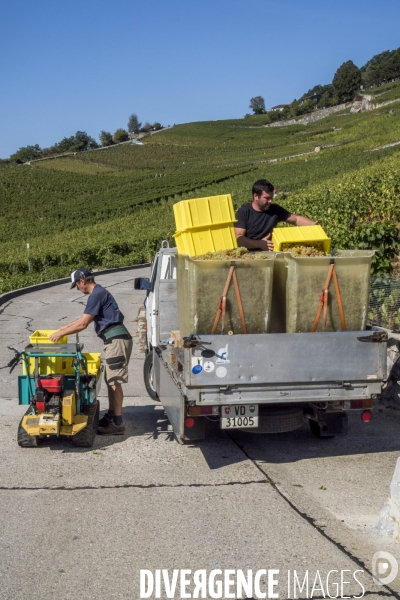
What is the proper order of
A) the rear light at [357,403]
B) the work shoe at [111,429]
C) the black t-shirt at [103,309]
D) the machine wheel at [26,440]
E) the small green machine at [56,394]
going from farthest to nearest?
the work shoe at [111,429]
the black t-shirt at [103,309]
the machine wheel at [26,440]
the small green machine at [56,394]
the rear light at [357,403]

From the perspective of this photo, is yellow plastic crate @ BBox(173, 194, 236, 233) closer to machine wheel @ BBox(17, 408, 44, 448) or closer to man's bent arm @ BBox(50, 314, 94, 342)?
man's bent arm @ BBox(50, 314, 94, 342)

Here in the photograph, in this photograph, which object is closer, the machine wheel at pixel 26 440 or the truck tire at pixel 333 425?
the truck tire at pixel 333 425

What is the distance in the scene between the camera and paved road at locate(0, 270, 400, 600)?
468 cm

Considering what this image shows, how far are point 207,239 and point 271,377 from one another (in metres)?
1.70

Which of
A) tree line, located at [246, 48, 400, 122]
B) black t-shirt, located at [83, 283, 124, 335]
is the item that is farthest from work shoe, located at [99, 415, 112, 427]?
tree line, located at [246, 48, 400, 122]

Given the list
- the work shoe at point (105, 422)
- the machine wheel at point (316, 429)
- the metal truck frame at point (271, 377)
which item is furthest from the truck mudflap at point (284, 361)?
the work shoe at point (105, 422)

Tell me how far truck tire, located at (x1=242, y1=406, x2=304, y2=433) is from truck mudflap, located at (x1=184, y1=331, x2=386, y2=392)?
42 cm

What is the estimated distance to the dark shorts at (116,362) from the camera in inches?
310

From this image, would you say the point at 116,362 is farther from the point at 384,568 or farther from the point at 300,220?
the point at 384,568

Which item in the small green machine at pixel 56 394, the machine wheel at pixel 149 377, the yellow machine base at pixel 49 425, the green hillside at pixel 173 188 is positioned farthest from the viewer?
the green hillside at pixel 173 188

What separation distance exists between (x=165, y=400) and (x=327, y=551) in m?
3.14

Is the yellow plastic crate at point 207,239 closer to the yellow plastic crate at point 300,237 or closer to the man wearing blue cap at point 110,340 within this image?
the yellow plastic crate at point 300,237

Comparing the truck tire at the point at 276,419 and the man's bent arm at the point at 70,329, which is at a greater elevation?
the man's bent arm at the point at 70,329

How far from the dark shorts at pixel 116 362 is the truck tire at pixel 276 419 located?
5.91ft
